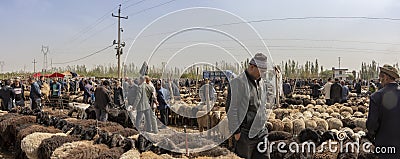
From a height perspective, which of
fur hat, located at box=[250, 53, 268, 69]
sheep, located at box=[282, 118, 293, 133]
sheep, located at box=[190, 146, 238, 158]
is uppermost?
fur hat, located at box=[250, 53, 268, 69]

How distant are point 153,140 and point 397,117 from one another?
10.9ft

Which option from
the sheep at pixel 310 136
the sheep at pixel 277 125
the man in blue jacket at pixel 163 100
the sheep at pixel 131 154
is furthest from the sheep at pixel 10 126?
the sheep at pixel 310 136

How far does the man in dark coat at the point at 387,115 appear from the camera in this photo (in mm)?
4023

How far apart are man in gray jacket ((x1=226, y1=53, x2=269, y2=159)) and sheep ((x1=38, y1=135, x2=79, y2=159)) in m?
3.28

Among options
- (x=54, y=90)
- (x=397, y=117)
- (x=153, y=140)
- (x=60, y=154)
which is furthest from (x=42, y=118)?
(x=54, y=90)

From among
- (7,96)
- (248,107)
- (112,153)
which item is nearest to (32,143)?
(112,153)

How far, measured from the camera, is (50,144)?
19.0ft

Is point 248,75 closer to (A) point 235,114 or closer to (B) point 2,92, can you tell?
(A) point 235,114

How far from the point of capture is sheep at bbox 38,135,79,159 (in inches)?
225

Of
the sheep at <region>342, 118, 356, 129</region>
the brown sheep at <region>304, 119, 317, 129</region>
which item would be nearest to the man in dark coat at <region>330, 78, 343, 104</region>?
the sheep at <region>342, 118, 356, 129</region>

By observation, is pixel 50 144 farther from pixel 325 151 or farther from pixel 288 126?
pixel 288 126

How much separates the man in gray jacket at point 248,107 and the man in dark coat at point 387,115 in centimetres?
128

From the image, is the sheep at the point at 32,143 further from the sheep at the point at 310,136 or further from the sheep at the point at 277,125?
the sheep at the point at 277,125

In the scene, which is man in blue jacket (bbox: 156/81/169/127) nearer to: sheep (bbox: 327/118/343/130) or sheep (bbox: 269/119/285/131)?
sheep (bbox: 269/119/285/131)
